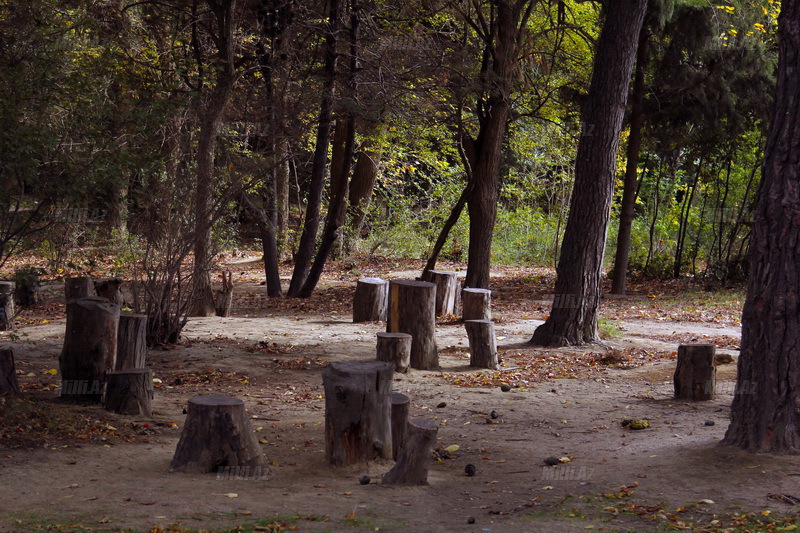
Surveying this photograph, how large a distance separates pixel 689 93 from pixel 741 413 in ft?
40.9

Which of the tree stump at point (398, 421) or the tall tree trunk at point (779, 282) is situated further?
the tree stump at point (398, 421)

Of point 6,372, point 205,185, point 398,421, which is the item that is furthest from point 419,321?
point 6,372

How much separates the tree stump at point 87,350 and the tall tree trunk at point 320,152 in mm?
7663

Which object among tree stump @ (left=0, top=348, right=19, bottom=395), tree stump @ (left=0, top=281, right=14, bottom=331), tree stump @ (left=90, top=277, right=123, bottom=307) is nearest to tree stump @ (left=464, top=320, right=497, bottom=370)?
tree stump @ (left=90, top=277, right=123, bottom=307)

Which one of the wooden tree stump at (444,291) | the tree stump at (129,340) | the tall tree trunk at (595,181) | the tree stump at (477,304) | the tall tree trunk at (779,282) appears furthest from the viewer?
the wooden tree stump at (444,291)

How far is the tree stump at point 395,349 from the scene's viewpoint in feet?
30.0

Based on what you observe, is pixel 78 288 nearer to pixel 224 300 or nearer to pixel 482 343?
pixel 224 300

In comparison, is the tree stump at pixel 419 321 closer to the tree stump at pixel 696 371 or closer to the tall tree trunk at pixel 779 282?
the tree stump at pixel 696 371

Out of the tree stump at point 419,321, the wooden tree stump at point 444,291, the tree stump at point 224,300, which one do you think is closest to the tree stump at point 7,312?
the tree stump at point 224,300

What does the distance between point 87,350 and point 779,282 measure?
5707 millimetres

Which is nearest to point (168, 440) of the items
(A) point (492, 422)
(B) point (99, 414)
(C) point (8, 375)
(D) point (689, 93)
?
(B) point (99, 414)

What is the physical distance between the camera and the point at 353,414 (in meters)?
5.96

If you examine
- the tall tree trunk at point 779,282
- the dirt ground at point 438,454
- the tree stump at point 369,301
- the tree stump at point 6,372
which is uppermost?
the tall tree trunk at point 779,282

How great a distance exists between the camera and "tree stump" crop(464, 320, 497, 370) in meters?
9.76
